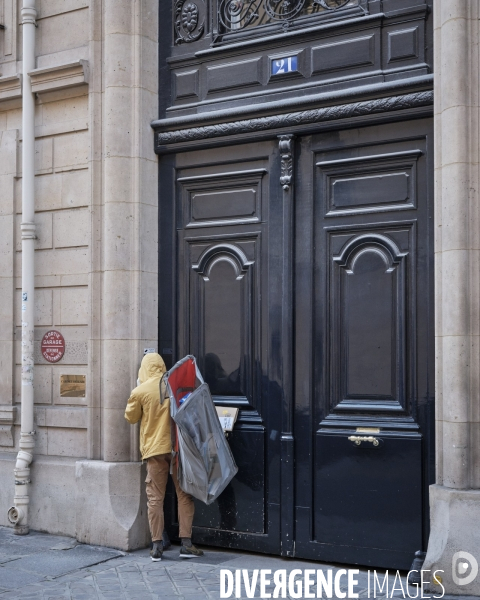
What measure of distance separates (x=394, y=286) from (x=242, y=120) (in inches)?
80.9

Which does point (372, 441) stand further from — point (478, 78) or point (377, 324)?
point (478, 78)

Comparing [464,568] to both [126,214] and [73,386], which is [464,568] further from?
[126,214]

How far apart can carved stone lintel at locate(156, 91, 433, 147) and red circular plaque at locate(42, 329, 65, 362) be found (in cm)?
210

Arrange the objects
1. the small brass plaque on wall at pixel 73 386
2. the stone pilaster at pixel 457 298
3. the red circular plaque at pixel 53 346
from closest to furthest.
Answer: the stone pilaster at pixel 457 298, the small brass plaque on wall at pixel 73 386, the red circular plaque at pixel 53 346

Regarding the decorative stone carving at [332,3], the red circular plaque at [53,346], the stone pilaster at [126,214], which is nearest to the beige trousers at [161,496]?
A: the stone pilaster at [126,214]

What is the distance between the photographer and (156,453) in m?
7.34

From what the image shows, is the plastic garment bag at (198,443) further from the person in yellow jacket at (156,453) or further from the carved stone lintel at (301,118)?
the carved stone lintel at (301,118)

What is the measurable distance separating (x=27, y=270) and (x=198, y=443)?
2.58 meters

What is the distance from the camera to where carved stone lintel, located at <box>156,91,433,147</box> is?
6.86 m

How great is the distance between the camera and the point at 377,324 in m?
6.94

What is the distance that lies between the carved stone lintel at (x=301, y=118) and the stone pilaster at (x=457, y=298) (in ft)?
1.58

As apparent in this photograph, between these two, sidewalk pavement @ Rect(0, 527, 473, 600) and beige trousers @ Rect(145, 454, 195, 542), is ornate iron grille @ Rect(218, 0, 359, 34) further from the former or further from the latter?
sidewalk pavement @ Rect(0, 527, 473, 600)

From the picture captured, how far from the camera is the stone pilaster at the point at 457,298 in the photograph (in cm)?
616

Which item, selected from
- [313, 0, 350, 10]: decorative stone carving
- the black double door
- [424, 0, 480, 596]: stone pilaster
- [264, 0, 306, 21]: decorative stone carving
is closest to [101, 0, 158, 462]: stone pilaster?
the black double door
